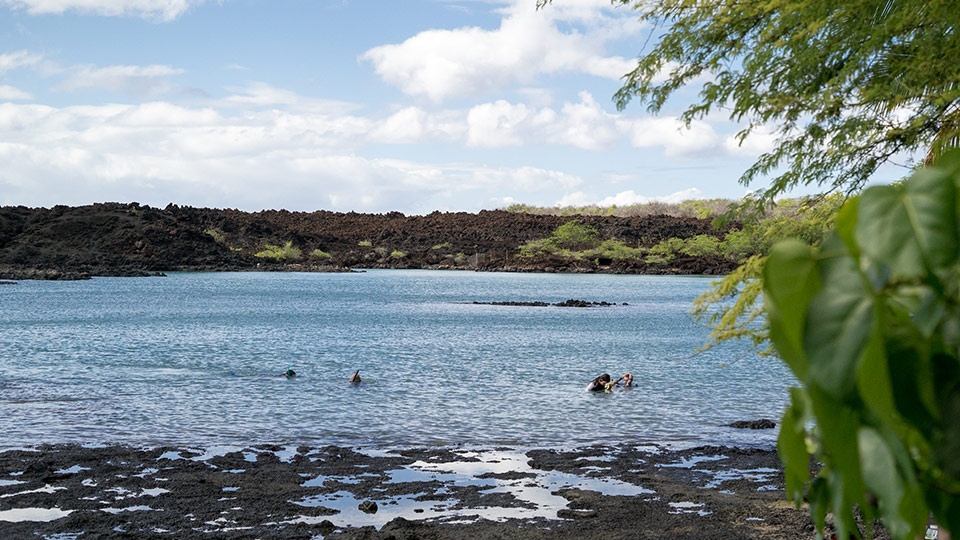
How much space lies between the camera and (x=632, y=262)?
133375 mm

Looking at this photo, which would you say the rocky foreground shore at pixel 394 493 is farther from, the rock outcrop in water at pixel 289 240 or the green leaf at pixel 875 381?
the rock outcrop in water at pixel 289 240

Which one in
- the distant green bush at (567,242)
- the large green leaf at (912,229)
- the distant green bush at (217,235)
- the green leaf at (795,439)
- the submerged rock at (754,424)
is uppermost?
the distant green bush at (217,235)

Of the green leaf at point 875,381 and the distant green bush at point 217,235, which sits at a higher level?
the distant green bush at point 217,235

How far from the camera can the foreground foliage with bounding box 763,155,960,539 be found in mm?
935

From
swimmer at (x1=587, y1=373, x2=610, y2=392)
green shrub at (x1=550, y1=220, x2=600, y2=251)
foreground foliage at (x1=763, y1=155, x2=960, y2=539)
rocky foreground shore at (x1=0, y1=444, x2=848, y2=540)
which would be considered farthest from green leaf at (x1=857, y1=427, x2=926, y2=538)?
green shrub at (x1=550, y1=220, x2=600, y2=251)

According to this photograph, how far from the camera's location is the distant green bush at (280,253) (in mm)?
137625

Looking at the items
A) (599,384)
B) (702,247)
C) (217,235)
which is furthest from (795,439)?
(217,235)

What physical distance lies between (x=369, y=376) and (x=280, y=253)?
363 ft

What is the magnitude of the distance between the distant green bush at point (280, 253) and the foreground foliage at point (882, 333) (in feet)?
455

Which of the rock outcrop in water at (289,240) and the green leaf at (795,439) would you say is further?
the rock outcrop in water at (289,240)

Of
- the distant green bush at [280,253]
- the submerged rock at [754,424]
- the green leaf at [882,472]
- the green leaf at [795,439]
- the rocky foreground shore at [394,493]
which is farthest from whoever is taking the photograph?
the distant green bush at [280,253]

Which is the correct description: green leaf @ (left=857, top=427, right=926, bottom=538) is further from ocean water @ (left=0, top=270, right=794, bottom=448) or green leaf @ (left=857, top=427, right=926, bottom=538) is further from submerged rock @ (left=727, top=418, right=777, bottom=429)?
submerged rock @ (left=727, top=418, right=777, bottom=429)

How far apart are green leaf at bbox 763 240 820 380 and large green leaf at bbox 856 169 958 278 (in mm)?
61

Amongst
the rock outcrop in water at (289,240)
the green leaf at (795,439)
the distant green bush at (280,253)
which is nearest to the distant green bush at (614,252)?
the rock outcrop in water at (289,240)
